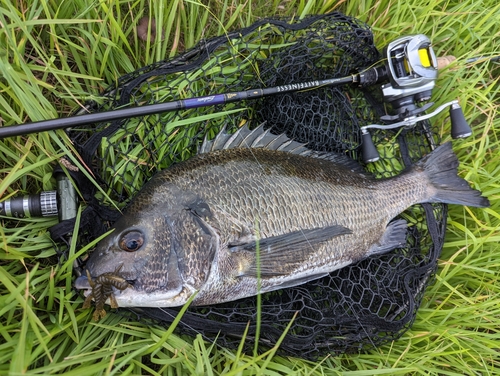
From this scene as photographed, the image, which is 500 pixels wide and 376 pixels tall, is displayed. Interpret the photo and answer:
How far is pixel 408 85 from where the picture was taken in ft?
8.95

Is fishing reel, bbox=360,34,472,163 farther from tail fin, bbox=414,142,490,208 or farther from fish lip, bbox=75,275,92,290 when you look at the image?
fish lip, bbox=75,275,92,290

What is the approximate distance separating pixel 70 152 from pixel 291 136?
1.52 meters

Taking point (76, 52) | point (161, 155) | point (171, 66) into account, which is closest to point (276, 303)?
point (161, 155)

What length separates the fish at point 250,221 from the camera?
6.76 feet

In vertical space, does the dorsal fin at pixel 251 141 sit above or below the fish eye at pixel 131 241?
above

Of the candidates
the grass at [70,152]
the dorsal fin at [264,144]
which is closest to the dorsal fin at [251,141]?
the dorsal fin at [264,144]

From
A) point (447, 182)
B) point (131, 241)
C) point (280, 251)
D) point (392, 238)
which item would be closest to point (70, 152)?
point (131, 241)

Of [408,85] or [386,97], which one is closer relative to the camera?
[408,85]

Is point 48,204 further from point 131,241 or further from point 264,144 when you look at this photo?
point 264,144

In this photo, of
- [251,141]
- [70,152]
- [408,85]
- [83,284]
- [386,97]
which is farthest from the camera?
[386,97]

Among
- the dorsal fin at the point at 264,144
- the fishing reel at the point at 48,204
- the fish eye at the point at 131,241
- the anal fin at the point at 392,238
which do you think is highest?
the dorsal fin at the point at 264,144

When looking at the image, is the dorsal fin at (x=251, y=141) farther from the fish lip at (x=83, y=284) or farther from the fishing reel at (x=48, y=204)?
the fish lip at (x=83, y=284)

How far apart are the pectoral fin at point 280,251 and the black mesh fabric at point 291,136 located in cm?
30

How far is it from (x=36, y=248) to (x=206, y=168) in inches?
44.6
